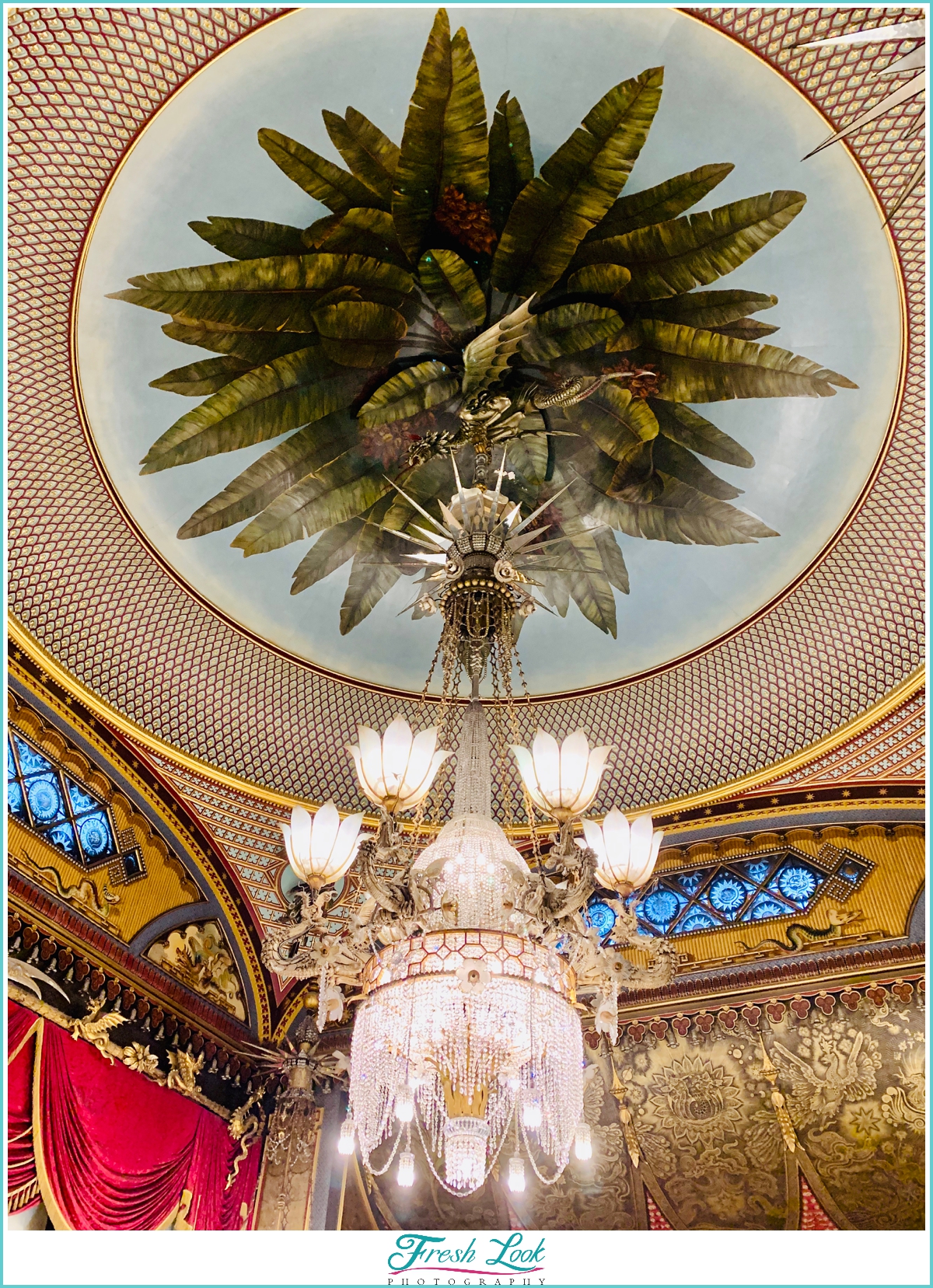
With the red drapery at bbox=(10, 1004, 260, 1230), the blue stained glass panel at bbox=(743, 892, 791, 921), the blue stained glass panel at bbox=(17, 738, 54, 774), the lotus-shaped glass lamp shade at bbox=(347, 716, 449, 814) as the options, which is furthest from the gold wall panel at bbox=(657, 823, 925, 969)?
the blue stained glass panel at bbox=(17, 738, 54, 774)

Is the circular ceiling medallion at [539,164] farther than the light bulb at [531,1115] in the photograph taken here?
Yes

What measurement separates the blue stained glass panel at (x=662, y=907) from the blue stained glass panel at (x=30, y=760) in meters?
5.80

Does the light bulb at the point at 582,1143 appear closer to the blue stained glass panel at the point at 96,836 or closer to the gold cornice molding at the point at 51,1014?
the gold cornice molding at the point at 51,1014

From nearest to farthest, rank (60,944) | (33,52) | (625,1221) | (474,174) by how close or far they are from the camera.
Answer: (33,52) → (474,174) → (60,944) → (625,1221)

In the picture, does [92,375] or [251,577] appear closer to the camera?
[92,375]

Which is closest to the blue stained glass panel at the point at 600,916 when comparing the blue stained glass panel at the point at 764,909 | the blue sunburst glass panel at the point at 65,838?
the blue stained glass panel at the point at 764,909

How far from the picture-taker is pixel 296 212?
6164 mm

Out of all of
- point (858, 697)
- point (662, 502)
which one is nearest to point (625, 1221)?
point (858, 697)

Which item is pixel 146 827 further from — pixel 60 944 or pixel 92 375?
pixel 92 375

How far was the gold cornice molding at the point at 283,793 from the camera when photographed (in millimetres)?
7711

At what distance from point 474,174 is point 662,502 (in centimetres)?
294

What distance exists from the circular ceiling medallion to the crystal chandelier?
338cm

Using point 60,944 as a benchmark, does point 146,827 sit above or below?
above

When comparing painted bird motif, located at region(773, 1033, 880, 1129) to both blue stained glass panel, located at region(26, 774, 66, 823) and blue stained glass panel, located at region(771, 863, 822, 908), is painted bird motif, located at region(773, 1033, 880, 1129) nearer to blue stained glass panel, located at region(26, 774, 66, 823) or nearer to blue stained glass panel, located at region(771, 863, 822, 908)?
blue stained glass panel, located at region(771, 863, 822, 908)
